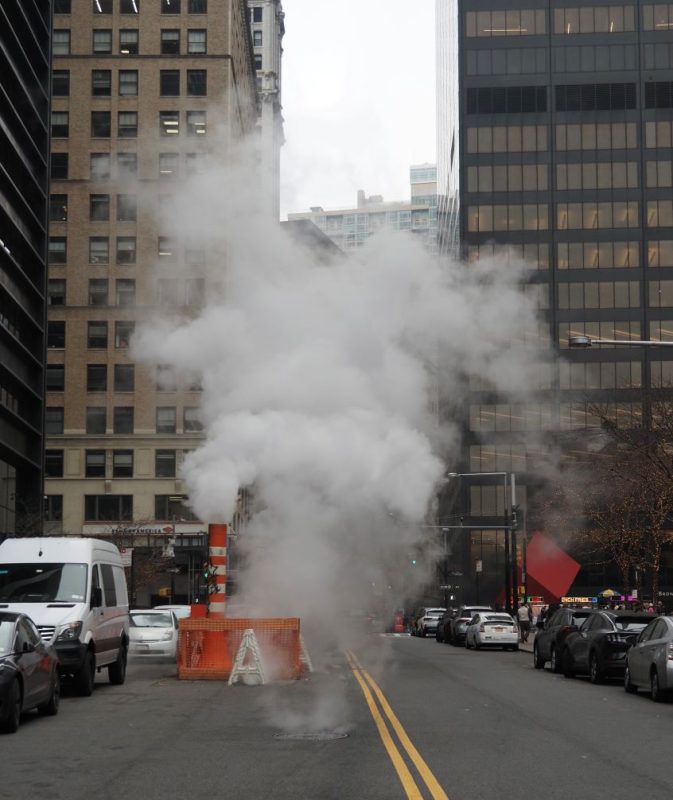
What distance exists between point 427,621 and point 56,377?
1071 inches

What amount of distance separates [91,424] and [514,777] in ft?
198

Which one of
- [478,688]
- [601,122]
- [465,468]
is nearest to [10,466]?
[465,468]

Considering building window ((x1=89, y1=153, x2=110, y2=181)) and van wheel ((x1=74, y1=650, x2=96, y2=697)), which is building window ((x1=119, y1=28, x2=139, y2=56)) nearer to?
building window ((x1=89, y1=153, x2=110, y2=181))

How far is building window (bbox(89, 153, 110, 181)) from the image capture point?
60034mm

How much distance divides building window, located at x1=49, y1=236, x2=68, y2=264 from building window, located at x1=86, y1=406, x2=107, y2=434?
867 centimetres

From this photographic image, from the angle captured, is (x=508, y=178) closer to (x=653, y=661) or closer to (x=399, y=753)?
(x=653, y=661)

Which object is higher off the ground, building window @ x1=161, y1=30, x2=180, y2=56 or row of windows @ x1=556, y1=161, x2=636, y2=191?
building window @ x1=161, y1=30, x2=180, y2=56

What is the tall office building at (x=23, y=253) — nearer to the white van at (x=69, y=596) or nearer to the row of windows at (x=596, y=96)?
the white van at (x=69, y=596)

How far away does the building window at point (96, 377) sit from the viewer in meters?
65.9

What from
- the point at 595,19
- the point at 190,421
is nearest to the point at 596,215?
the point at 595,19

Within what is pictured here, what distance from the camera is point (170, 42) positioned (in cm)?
6756

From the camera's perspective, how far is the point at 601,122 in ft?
280

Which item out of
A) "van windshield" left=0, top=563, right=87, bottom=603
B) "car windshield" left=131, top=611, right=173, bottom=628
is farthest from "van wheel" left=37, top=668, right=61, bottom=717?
"car windshield" left=131, top=611, right=173, bottom=628

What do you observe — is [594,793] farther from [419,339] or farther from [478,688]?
[419,339]
